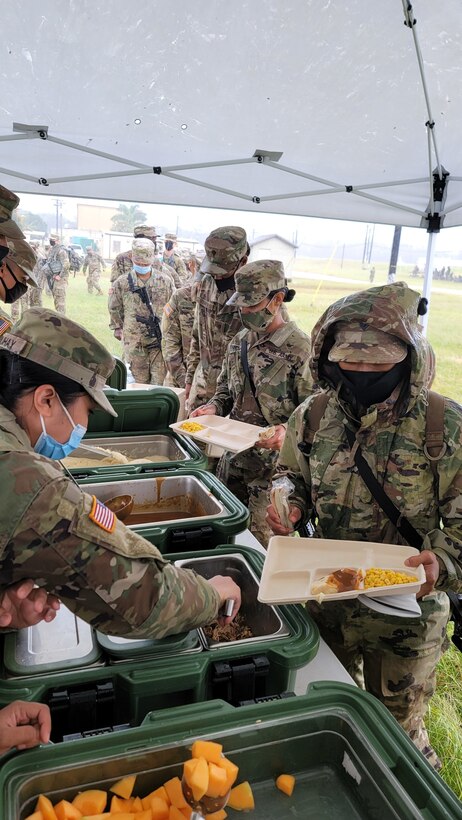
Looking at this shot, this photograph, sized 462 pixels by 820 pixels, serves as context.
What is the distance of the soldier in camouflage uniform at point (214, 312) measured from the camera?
3893mm

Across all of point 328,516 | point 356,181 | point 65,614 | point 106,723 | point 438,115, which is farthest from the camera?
point 356,181

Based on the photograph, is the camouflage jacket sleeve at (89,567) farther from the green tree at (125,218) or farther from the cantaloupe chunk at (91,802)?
the green tree at (125,218)

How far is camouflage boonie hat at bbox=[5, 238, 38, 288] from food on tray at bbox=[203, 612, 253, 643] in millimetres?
2020

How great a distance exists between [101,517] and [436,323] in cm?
1531

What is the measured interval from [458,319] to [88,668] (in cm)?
1589

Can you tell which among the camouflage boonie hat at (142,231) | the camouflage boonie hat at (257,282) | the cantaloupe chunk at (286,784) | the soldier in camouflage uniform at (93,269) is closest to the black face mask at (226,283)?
→ the camouflage boonie hat at (257,282)

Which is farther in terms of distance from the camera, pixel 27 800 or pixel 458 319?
pixel 458 319

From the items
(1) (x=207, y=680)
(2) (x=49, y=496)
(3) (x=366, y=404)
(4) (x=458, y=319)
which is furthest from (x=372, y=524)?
(4) (x=458, y=319)

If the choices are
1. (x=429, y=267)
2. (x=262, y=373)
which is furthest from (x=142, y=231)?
(x=262, y=373)

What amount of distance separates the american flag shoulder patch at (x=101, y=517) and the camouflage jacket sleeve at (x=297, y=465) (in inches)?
38.6

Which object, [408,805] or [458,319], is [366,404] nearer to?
[408,805]

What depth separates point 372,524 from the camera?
Result: 6.22ft

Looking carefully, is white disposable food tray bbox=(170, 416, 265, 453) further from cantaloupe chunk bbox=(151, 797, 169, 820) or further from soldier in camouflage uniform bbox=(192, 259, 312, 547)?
cantaloupe chunk bbox=(151, 797, 169, 820)

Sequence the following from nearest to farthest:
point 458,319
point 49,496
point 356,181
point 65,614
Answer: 1. point 49,496
2. point 65,614
3. point 356,181
4. point 458,319
